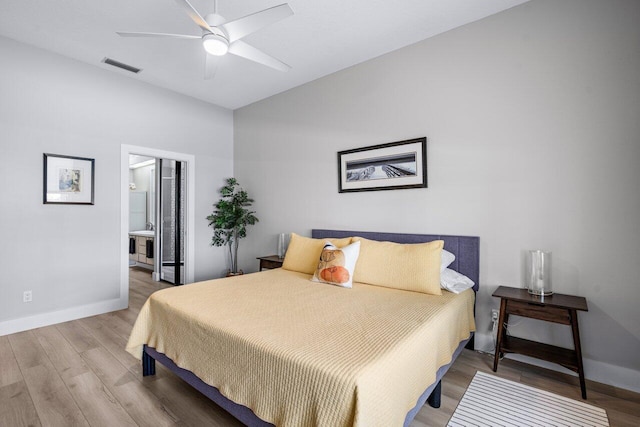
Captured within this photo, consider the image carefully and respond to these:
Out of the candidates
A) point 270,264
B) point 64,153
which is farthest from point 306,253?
point 64,153

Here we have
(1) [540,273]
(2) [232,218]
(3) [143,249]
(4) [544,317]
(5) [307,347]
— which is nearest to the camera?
(5) [307,347]

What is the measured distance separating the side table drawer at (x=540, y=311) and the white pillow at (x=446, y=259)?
1.73 feet

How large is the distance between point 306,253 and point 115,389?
1860mm

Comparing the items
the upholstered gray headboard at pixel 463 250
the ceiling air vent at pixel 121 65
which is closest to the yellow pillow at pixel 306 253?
the upholstered gray headboard at pixel 463 250

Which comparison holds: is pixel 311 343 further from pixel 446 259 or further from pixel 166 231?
pixel 166 231

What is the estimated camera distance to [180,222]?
485 cm

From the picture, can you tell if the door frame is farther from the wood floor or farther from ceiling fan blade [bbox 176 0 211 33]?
ceiling fan blade [bbox 176 0 211 33]

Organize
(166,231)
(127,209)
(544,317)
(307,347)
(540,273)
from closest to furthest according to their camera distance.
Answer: (307,347), (544,317), (540,273), (127,209), (166,231)

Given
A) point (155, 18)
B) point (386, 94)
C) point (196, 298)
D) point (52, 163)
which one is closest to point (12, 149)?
point (52, 163)

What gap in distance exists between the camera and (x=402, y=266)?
2500 millimetres

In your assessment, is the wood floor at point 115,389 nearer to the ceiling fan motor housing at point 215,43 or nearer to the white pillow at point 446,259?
the white pillow at point 446,259

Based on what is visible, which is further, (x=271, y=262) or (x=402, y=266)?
(x=271, y=262)

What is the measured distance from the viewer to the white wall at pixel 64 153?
298 cm

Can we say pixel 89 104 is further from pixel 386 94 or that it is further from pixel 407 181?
pixel 407 181
